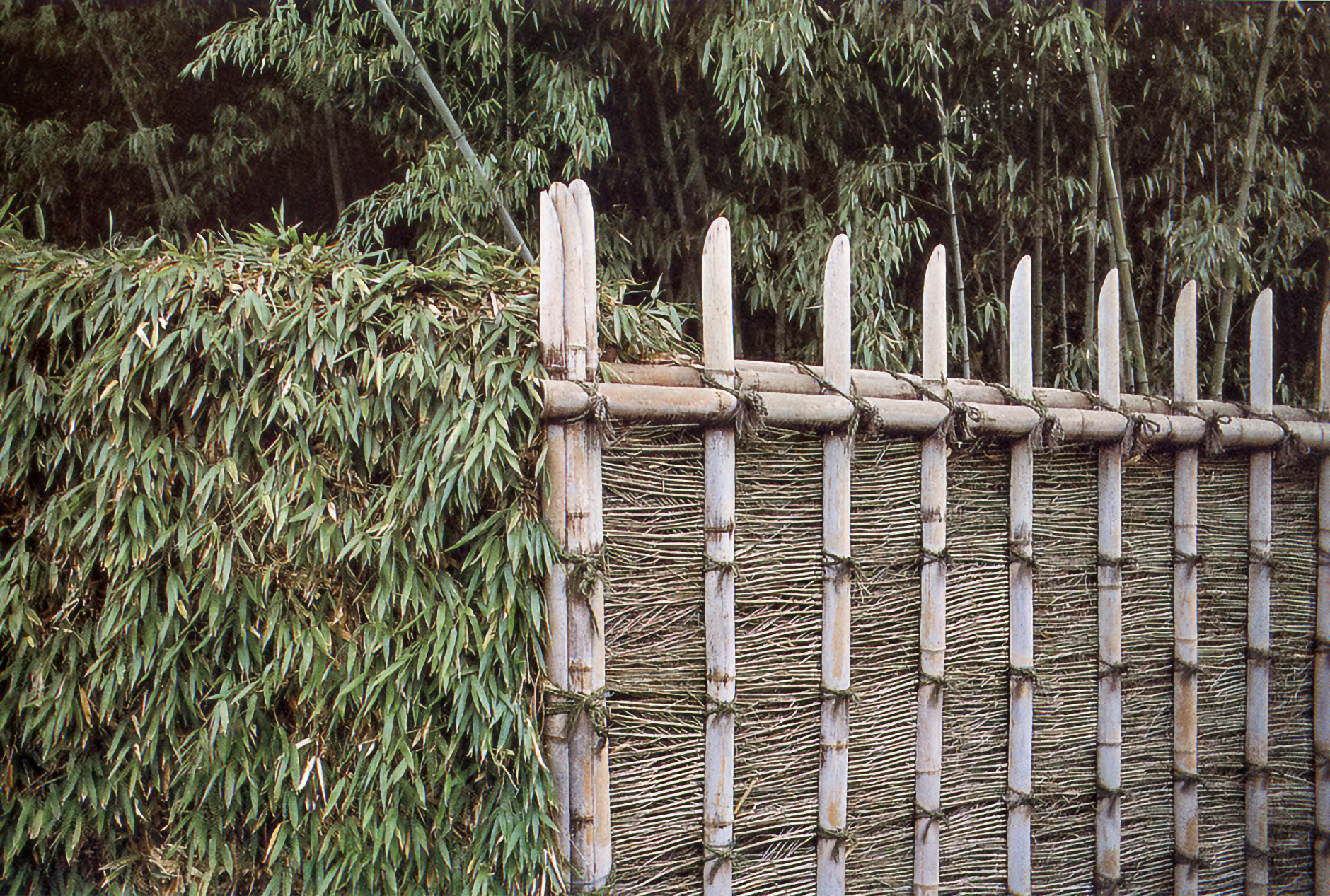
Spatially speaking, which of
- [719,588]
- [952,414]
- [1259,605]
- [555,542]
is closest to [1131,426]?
[952,414]

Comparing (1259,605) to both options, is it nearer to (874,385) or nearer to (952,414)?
(952,414)

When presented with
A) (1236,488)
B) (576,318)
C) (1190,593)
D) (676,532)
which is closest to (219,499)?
(576,318)

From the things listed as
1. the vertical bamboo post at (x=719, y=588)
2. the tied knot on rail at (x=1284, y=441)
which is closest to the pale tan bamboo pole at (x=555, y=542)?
the vertical bamboo post at (x=719, y=588)

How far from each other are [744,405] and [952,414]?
79 cm

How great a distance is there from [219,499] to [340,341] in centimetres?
50

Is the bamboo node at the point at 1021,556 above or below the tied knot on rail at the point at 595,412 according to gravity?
below

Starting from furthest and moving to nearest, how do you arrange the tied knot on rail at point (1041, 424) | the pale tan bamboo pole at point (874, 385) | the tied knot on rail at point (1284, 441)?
the tied knot on rail at point (1284, 441), the tied knot on rail at point (1041, 424), the pale tan bamboo pole at point (874, 385)

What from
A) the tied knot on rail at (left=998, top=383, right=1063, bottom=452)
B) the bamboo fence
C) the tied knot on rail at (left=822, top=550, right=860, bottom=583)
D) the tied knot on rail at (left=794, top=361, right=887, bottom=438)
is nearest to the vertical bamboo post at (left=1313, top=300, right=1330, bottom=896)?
the bamboo fence

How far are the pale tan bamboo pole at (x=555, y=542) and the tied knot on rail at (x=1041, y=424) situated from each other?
63.5 inches

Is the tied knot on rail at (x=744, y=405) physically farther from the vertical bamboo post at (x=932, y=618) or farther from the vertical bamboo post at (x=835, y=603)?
the vertical bamboo post at (x=932, y=618)

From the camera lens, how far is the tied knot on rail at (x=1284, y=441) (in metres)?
3.42

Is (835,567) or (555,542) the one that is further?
(835,567)

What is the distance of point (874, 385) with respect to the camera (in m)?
2.73

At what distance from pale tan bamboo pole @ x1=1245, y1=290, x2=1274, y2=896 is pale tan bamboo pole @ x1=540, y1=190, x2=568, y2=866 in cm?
287
